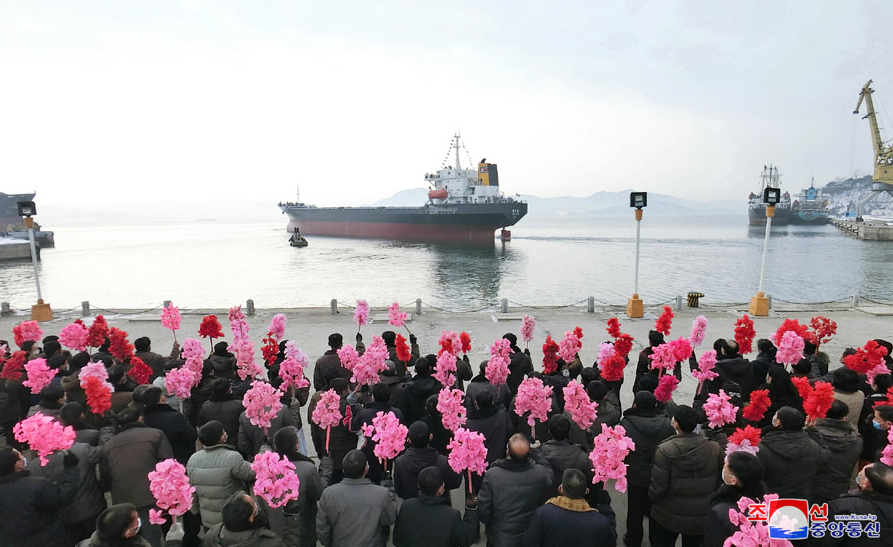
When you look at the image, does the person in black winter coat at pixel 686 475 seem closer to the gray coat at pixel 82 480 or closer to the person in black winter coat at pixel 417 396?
the person in black winter coat at pixel 417 396

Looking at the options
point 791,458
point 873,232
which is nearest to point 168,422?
point 791,458

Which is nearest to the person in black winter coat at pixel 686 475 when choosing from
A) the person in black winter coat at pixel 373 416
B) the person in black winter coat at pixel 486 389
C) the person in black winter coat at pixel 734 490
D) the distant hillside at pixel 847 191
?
the person in black winter coat at pixel 734 490

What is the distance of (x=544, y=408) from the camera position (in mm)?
4617

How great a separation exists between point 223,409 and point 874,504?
5.28m

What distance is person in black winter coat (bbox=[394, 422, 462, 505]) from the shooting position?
3650 mm

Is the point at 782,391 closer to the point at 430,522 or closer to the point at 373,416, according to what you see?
the point at 430,522

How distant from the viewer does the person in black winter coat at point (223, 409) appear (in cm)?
462

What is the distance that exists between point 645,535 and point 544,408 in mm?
1544

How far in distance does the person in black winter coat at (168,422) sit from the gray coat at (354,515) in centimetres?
194

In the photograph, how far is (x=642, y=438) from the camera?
13.3ft

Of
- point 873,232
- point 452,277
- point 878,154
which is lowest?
point 452,277

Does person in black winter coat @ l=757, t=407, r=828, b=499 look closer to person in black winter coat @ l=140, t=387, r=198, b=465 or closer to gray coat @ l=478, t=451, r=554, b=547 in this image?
gray coat @ l=478, t=451, r=554, b=547

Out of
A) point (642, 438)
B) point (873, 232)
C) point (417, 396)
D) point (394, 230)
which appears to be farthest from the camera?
point (394, 230)

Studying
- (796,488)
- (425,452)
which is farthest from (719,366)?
(425,452)
